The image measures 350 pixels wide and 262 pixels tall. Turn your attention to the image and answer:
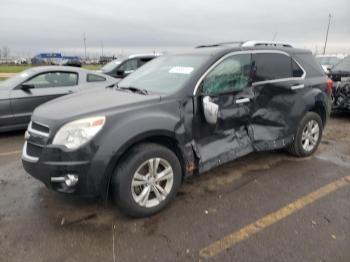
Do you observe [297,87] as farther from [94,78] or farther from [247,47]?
[94,78]

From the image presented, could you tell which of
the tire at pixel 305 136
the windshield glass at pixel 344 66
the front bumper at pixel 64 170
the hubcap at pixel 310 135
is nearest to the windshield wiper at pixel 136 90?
the front bumper at pixel 64 170

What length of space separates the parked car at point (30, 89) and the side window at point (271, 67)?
418 centimetres

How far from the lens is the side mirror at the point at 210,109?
11.7 feet

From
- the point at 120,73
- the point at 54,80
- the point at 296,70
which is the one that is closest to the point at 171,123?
the point at 296,70

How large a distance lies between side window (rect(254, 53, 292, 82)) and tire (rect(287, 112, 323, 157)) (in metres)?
0.78

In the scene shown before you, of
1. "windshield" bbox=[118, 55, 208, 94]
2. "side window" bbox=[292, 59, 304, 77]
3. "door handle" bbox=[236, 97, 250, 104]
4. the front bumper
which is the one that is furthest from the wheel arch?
"side window" bbox=[292, 59, 304, 77]

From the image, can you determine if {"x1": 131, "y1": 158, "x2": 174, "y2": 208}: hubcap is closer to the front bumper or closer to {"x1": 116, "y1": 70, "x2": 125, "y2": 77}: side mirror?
the front bumper

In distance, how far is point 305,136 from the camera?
16.3 feet

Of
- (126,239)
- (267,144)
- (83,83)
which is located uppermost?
(83,83)

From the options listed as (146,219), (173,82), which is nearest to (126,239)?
(146,219)

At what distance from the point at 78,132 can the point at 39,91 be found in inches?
161

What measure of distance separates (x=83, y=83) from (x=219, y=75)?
4.17m

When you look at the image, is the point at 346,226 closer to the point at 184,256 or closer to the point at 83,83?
the point at 184,256

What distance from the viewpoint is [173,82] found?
146 inches
